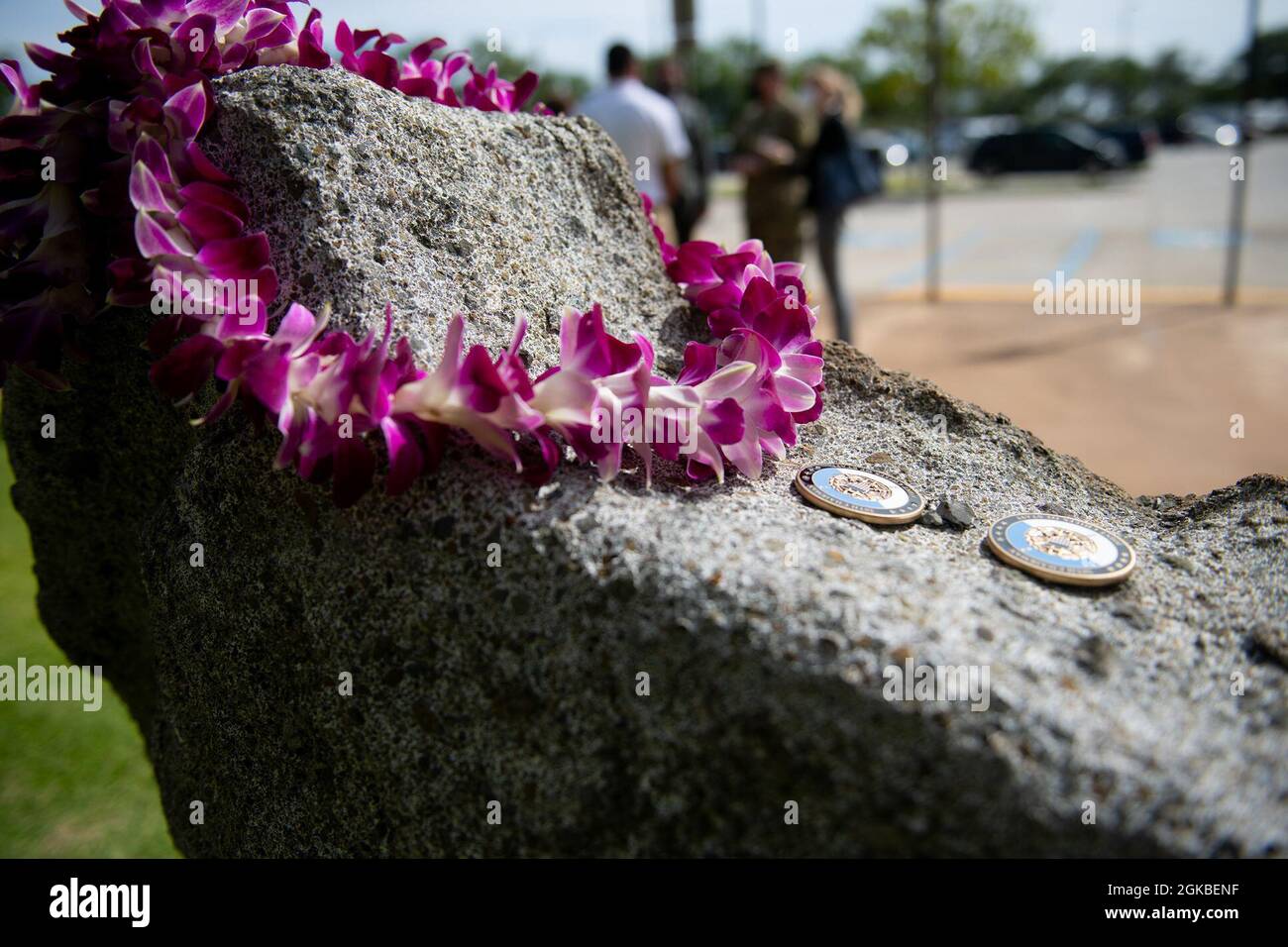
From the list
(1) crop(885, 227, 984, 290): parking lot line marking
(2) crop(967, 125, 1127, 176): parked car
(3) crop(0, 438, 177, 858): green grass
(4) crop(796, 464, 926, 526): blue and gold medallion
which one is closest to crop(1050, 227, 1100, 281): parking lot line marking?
(1) crop(885, 227, 984, 290): parking lot line marking

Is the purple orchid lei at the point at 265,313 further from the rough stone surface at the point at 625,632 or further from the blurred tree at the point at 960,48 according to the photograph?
the blurred tree at the point at 960,48

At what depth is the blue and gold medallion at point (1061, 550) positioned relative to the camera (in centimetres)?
148

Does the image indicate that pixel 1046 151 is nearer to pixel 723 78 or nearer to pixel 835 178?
pixel 835 178

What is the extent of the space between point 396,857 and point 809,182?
6489 mm

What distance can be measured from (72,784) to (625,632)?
2934mm

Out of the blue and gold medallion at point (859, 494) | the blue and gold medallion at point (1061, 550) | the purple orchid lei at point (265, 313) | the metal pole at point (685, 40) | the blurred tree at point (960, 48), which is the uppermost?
the blurred tree at point (960, 48)

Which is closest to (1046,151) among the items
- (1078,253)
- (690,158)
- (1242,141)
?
(1078,253)

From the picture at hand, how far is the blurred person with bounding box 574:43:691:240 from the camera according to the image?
6.62m

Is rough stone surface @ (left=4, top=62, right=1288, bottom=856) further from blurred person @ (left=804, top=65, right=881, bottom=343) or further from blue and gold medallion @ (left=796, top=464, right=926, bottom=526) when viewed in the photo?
blurred person @ (left=804, top=65, right=881, bottom=343)

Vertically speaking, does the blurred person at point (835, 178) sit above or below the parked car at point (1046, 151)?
below

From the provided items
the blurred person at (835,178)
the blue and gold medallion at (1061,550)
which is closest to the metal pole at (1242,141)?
the blurred person at (835,178)

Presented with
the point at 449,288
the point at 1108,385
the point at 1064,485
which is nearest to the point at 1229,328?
the point at 1108,385

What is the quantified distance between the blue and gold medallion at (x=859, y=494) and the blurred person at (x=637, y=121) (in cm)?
501

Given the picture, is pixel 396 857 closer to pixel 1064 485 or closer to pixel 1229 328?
pixel 1064 485
